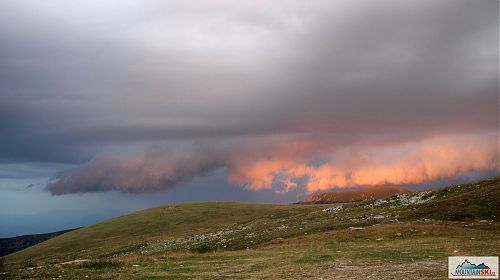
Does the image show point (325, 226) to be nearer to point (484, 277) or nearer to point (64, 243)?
point (484, 277)

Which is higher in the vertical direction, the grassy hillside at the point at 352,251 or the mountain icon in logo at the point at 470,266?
the mountain icon in logo at the point at 470,266

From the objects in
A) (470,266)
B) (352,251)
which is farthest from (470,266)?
(352,251)

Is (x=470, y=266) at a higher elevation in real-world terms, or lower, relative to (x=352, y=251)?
higher

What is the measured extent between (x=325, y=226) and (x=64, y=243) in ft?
347

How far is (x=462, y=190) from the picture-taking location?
80.5 metres

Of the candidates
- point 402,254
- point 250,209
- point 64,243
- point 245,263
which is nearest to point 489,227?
point 402,254
